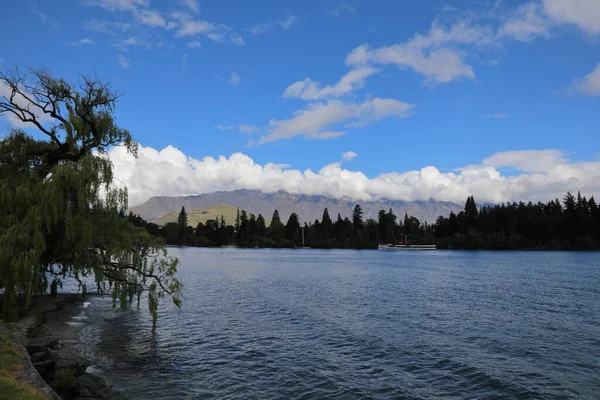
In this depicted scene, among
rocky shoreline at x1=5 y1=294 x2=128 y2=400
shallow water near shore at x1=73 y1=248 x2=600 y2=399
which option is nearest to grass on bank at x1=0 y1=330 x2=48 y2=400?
rocky shoreline at x1=5 y1=294 x2=128 y2=400

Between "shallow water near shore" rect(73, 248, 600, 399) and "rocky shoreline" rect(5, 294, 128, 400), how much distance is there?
1.37 m

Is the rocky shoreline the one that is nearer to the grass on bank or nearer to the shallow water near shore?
the grass on bank

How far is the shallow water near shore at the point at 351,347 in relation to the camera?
2173 centimetres

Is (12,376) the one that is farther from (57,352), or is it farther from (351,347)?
(351,347)

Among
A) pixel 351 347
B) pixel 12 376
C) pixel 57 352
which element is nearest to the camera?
pixel 12 376

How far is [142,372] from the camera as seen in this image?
930 inches

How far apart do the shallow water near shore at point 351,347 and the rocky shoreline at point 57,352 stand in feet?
4.50

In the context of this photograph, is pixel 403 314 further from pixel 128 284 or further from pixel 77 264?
pixel 77 264

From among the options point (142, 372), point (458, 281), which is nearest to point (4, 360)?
point (142, 372)

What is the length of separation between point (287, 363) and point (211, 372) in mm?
5003

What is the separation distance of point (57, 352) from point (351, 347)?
19799 millimetres

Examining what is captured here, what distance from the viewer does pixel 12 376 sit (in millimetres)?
15031

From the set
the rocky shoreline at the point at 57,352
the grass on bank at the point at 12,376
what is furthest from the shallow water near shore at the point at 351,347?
the grass on bank at the point at 12,376

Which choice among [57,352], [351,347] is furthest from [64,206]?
[351,347]
